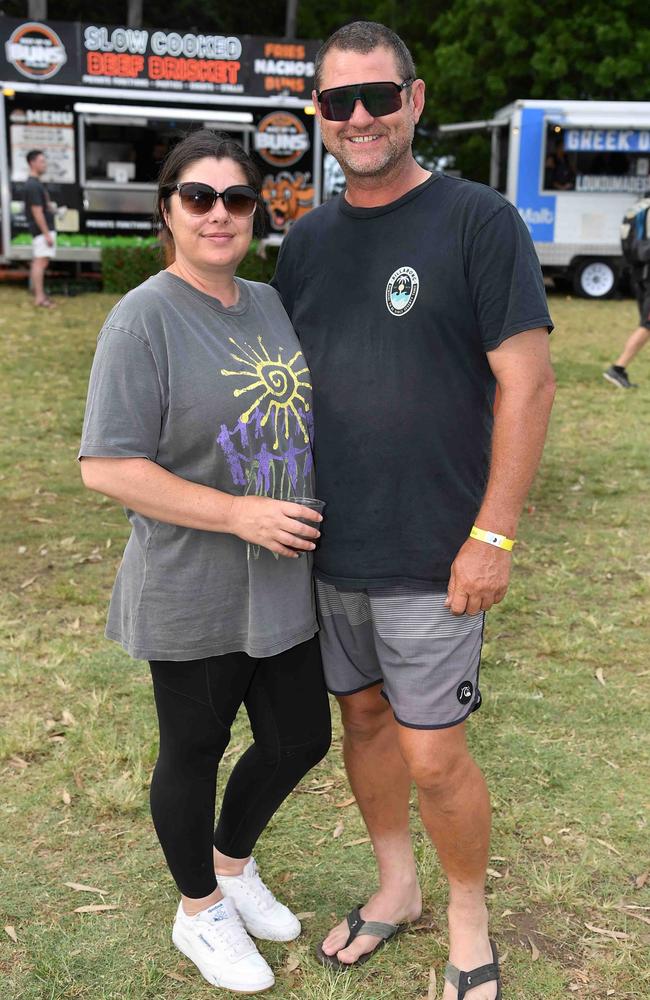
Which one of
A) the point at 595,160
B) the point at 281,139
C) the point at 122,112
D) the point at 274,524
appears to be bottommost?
the point at 274,524

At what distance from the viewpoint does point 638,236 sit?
9766 millimetres

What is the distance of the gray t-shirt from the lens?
2.14 metres

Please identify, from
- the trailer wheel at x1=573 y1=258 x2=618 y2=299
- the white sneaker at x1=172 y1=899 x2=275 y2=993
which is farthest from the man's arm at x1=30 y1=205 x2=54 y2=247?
the white sneaker at x1=172 y1=899 x2=275 y2=993

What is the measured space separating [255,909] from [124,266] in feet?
45.4

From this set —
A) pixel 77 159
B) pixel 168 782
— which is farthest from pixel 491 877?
pixel 77 159

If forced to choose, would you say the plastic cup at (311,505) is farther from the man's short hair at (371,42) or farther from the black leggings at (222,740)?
the man's short hair at (371,42)

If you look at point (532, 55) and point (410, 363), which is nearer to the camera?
point (410, 363)

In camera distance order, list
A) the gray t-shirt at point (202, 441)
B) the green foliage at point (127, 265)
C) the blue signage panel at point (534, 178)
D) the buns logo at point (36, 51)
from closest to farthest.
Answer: the gray t-shirt at point (202, 441) → the green foliage at point (127, 265) → the buns logo at point (36, 51) → the blue signage panel at point (534, 178)

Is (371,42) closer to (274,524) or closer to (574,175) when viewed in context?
(274,524)

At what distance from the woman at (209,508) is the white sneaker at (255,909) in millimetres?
132

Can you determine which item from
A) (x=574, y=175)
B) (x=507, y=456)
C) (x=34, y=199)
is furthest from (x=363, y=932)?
(x=574, y=175)

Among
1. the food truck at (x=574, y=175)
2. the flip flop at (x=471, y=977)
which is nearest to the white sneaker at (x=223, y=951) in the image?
the flip flop at (x=471, y=977)

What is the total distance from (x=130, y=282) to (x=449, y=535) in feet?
46.2

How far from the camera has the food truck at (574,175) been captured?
1688 cm
